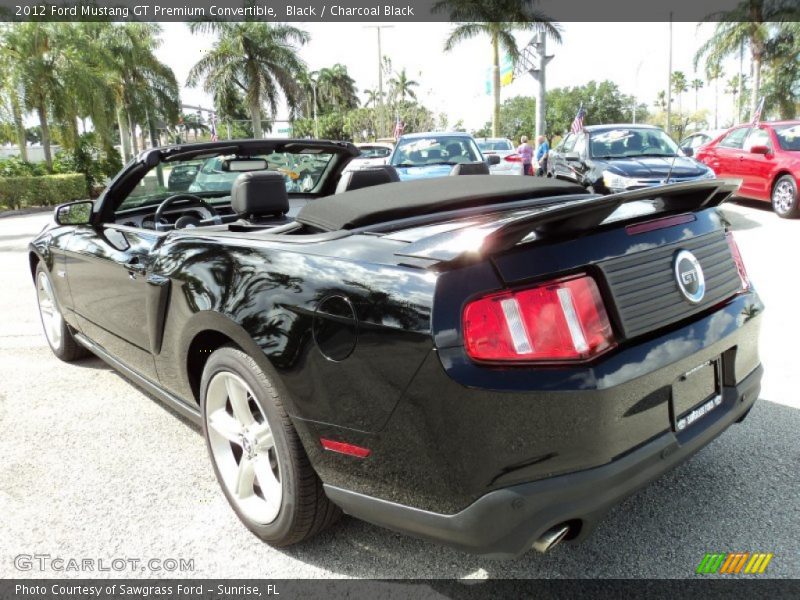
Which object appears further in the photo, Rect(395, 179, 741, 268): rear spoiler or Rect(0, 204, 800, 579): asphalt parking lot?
Rect(0, 204, 800, 579): asphalt parking lot

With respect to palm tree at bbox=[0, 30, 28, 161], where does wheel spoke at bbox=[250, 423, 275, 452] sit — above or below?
below

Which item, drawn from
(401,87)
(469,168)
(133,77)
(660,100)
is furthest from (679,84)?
(469,168)

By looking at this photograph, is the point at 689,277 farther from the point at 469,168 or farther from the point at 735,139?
the point at 735,139

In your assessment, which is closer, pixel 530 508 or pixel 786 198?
pixel 530 508

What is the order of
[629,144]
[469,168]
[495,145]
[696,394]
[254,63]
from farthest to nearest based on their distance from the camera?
[254,63] < [495,145] < [629,144] < [469,168] < [696,394]

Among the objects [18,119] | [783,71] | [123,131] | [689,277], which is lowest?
[689,277]

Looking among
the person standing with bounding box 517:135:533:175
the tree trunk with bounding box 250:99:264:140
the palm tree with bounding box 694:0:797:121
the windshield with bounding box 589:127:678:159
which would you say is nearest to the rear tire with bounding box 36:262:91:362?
the windshield with bounding box 589:127:678:159

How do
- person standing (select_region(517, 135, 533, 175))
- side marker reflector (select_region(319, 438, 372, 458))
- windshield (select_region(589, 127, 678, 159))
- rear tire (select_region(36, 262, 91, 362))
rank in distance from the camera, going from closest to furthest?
side marker reflector (select_region(319, 438, 372, 458)) → rear tire (select_region(36, 262, 91, 362)) → windshield (select_region(589, 127, 678, 159)) → person standing (select_region(517, 135, 533, 175))

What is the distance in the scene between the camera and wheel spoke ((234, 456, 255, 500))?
2.43 meters

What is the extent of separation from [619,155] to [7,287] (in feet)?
29.5

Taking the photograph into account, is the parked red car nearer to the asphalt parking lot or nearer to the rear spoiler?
the asphalt parking lot

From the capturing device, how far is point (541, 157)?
49.7ft

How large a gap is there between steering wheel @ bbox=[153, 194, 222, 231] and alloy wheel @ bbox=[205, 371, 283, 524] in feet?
3.97

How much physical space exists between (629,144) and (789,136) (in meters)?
3.10
